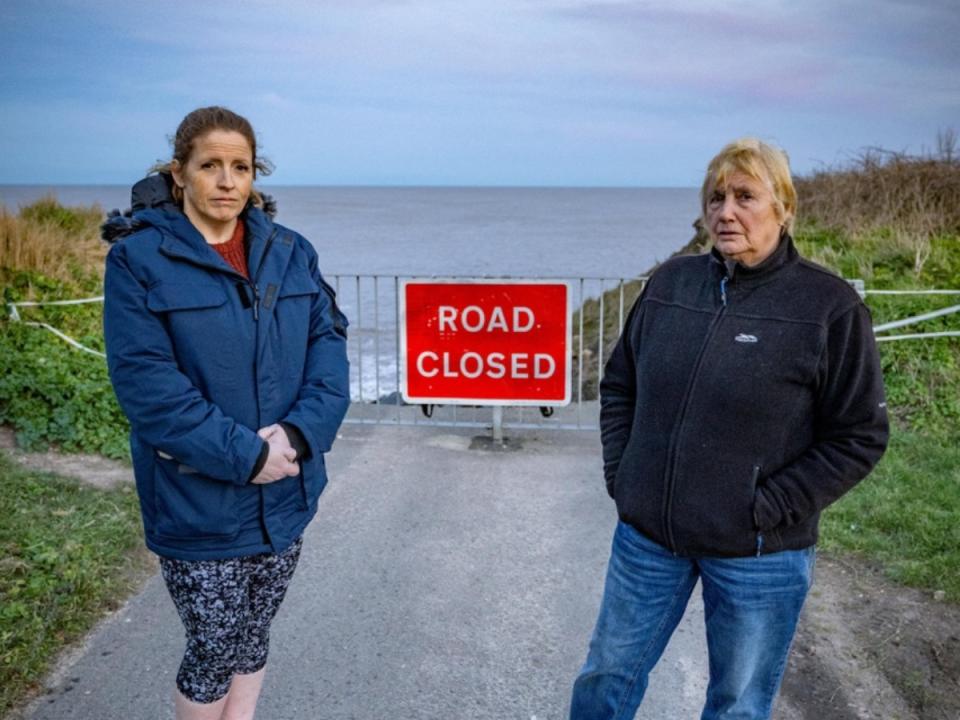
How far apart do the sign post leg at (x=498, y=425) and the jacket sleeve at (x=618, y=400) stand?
3.81 m

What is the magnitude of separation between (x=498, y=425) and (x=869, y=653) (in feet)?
11.2

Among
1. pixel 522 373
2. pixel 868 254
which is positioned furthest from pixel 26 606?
pixel 868 254

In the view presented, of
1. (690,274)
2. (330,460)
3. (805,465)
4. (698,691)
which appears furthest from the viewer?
(330,460)

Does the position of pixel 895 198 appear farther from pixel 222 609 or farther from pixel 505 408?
pixel 222 609

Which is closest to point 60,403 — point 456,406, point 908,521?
point 456,406

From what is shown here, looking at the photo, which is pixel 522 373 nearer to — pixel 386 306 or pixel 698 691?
pixel 698 691

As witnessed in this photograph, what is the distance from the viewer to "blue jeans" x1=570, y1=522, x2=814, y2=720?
2383 mm

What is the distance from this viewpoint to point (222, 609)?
2.51 metres

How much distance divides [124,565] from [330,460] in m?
2.05

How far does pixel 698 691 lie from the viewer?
136 inches

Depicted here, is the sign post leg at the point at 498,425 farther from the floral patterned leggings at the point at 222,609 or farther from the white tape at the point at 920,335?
the floral patterned leggings at the point at 222,609

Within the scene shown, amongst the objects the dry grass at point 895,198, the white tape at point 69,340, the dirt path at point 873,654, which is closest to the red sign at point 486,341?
the dirt path at point 873,654

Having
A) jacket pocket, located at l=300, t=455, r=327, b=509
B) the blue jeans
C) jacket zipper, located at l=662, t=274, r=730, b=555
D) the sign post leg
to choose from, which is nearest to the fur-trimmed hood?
jacket pocket, located at l=300, t=455, r=327, b=509

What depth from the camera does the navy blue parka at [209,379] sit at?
2342mm
